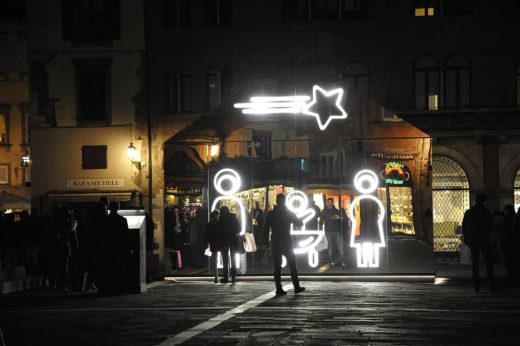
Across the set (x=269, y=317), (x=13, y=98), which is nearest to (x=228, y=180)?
(x=269, y=317)

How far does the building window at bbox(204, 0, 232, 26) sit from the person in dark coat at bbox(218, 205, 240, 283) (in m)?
14.8

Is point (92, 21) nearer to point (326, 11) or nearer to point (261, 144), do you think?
point (326, 11)

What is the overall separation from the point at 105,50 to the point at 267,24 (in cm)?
574

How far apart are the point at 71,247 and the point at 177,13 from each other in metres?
15.9

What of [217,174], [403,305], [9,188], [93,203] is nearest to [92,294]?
[217,174]

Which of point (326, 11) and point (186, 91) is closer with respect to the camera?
point (326, 11)

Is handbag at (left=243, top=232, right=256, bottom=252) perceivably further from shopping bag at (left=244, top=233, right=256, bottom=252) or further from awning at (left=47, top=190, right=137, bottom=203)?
awning at (left=47, top=190, right=137, bottom=203)

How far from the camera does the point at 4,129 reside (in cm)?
5259

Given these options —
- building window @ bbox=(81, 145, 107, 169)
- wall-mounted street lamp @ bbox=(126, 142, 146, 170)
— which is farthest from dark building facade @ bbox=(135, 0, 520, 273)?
building window @ bbox=(81, 145, 107, 169)

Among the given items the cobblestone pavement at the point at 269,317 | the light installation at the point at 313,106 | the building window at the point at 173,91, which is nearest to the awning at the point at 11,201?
the building window at the point at 173,91

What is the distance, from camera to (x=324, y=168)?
24125mm

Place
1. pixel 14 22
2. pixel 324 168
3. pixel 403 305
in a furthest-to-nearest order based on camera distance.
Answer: pixel 14 22 → pixel 324 168 → pixel 403 305

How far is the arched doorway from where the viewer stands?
36.0 m

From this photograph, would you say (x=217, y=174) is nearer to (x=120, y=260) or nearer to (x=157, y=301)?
(x=120, y=260)
